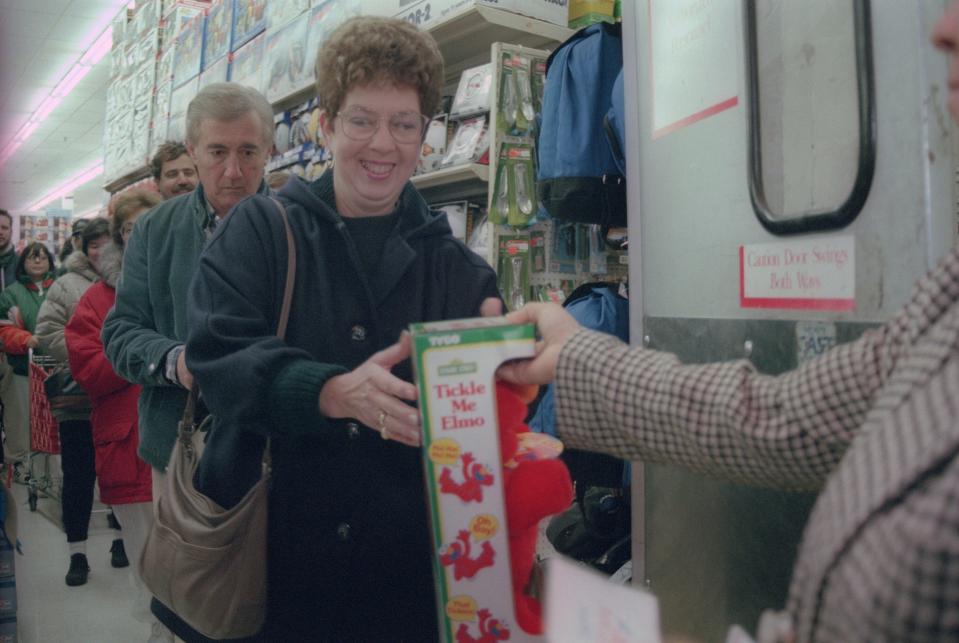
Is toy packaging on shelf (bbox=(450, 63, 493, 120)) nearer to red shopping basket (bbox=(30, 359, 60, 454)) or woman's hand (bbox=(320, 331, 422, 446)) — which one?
woman's hand (bbox=(320, 331, 422, 446))

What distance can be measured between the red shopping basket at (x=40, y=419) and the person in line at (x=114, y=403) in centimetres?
174

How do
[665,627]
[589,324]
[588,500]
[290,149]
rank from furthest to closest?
[290,149]
[588,500]
[589,324]
[665,627]

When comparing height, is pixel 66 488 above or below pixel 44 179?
below

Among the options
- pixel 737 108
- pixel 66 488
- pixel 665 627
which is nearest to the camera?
pixel 737 108

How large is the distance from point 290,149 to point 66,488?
6.78 feet

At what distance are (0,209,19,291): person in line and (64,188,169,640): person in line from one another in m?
2.25

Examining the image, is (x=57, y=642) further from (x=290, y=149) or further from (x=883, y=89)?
(x=883, y=89)

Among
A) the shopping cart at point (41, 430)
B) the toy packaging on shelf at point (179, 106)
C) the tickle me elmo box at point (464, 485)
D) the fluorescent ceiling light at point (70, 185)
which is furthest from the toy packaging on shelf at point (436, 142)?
the fluorescent ceiling light at point (70, 185)

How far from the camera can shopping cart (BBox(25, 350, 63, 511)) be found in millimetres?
4605

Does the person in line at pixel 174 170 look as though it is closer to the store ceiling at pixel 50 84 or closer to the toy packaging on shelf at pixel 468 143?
the toy packaging on shelf at pixel 468 143

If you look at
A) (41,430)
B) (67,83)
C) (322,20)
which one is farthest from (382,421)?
(67,83)

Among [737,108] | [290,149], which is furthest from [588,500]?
[290,149]

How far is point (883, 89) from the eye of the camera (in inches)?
44.3

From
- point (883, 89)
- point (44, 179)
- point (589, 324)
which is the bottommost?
point (589, 324)
